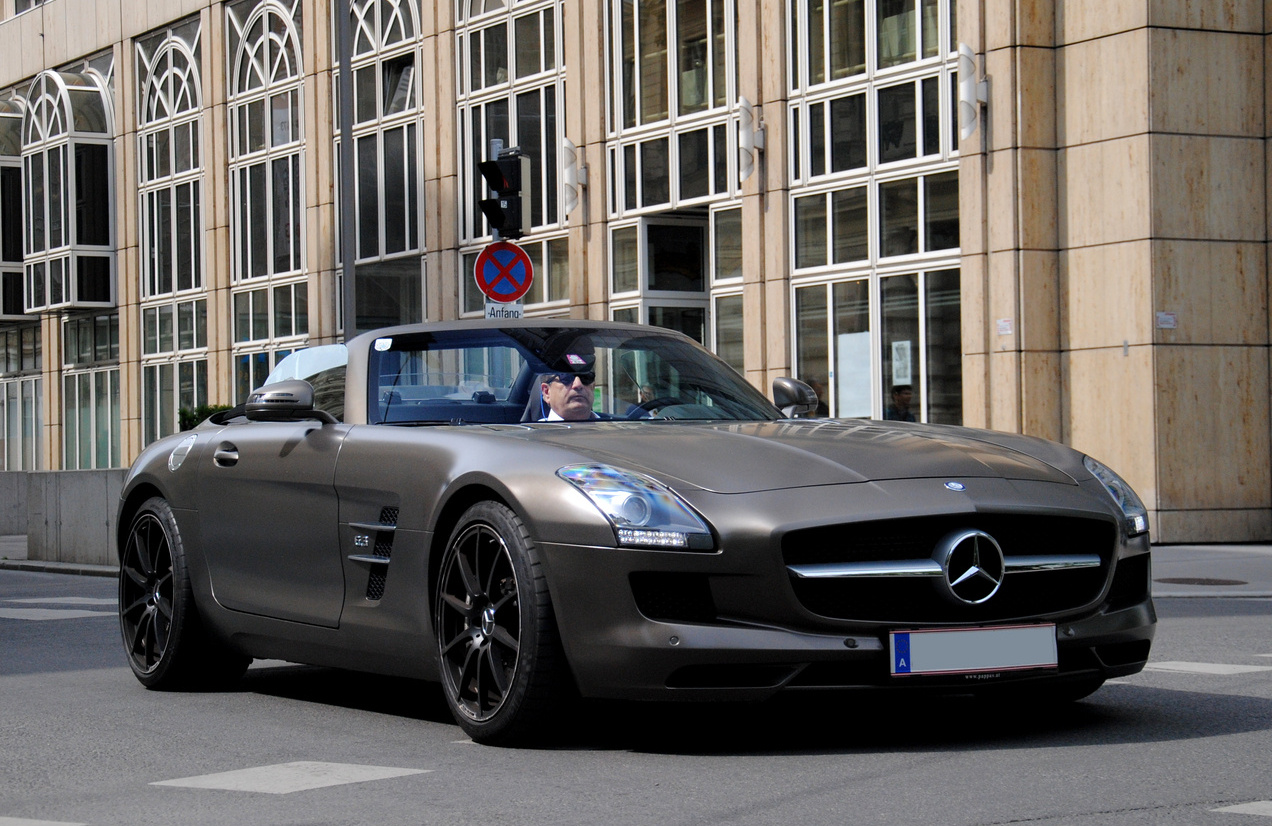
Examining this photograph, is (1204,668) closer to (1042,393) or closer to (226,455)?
(226,455)

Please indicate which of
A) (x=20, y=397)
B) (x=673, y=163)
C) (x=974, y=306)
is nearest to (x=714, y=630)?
(x=974, y=306)

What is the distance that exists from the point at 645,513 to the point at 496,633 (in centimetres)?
67

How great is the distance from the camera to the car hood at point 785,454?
18.0 feet

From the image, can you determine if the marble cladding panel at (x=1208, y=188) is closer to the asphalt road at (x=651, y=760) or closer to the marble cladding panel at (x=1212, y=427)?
the marble cladding panel at (x=1212, y=427)

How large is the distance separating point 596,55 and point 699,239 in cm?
297

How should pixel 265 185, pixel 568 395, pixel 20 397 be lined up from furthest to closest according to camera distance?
1. pixel 20 397
2. pixel 265 185
3. pixel 568 395

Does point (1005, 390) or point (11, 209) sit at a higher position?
point (11, 209)

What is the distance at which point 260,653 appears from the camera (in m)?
7.19

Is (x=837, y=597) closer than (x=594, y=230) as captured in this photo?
Yes

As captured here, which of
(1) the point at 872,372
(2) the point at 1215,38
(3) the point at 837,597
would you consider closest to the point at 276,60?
(1) the point at 872,372

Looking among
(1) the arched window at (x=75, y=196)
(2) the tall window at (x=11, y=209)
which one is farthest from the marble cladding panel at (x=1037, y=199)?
(2) the tall window at (x=11, y=209)

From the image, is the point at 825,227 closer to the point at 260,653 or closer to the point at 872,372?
the point at 872,372

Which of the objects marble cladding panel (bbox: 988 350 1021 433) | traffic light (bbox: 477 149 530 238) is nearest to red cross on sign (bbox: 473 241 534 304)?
traffic light (bbox: 477 149 530 238)

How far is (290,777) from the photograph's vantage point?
533 cm
